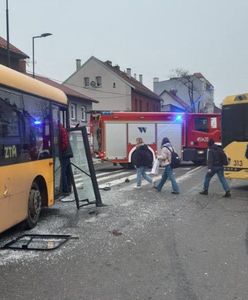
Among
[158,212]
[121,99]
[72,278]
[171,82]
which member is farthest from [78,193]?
[171,82]

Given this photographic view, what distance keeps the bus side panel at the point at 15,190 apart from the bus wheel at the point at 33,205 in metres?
0.21

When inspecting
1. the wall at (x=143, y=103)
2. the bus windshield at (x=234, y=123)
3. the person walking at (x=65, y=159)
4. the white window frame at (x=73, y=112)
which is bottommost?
the person walking at (x=65, y=159)

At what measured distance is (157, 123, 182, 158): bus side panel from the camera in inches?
1076

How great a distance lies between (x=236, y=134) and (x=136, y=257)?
9437 millimetres

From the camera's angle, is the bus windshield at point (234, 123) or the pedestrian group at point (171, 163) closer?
the pedestrian group at point (171, 163)

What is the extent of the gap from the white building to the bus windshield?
72201 millimetres

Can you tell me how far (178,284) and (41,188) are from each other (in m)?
4.82

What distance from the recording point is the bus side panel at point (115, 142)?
26328mm

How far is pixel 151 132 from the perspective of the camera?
2723 cm

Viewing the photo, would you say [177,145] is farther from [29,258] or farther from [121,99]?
[121,99]

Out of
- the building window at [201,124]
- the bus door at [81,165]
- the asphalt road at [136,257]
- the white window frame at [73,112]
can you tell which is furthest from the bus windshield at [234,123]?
the white window frame at [73,112]

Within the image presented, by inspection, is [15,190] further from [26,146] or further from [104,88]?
[104,88]

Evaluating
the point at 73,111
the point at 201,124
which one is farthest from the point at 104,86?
the point at 201,124

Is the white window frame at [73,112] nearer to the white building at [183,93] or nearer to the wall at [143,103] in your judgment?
the wall at [143,103]
